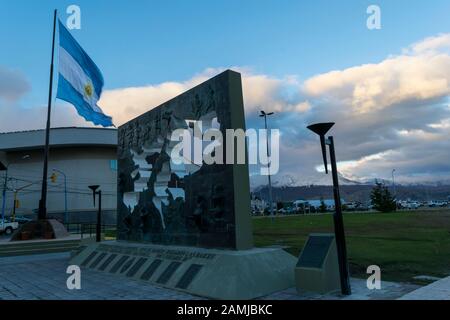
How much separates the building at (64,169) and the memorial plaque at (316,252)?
57.5m

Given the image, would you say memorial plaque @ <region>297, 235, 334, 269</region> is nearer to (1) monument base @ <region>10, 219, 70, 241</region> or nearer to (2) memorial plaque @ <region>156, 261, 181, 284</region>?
(2) memorial plaque @ <region>156, 261, 181, 284</region>

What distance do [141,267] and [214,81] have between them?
6076mm

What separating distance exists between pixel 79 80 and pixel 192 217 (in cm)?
1592

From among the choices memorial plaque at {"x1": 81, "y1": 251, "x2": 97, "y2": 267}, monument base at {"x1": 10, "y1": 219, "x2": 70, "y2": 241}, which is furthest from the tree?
memorial plaque at {"x1": 81, "y1": 251, "x2": 97, "y2": 267}

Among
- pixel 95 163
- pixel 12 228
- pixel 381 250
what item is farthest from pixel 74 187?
pixel 381 250

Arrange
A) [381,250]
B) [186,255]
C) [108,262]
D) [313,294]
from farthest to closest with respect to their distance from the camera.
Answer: [381,250]
[108,262]
[186,255]
[313,294]

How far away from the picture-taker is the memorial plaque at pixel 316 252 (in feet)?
28.9

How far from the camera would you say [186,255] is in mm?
10648

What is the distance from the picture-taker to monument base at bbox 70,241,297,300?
8.66m

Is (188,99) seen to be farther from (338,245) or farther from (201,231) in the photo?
(338,245)

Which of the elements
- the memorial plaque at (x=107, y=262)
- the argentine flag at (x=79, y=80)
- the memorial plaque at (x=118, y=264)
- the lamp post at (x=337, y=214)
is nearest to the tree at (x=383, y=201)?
the argentine flag at (x=79, y=80)

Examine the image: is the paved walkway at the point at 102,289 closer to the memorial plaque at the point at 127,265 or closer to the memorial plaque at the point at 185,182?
the memorial plaque at the point at 127,265

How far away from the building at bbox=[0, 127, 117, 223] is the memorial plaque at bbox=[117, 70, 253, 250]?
49480 mm
